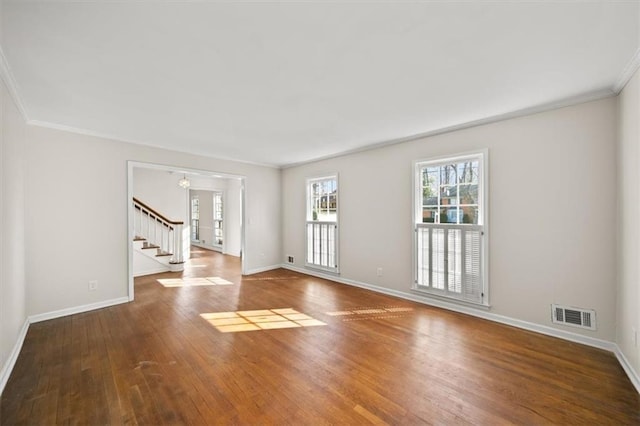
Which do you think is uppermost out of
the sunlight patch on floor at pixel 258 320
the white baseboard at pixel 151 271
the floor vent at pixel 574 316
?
the floor vent at pixel 574 316

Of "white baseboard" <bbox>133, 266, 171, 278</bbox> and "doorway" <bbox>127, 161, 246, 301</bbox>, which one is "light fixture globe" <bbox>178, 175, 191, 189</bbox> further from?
"white baseboard" <bbox>133, 266, 171, 278</bbox>

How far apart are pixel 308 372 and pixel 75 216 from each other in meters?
3.77

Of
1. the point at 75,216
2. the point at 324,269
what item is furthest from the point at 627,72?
the point at 75,216

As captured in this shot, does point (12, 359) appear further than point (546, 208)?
No

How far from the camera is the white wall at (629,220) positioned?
207 centimetres

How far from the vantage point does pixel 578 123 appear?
2717 millimetres

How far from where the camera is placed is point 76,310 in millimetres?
→ 3572

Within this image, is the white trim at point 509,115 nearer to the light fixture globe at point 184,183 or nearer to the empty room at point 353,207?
the empty room at point 353,207

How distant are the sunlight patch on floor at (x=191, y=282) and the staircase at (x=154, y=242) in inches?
32.6

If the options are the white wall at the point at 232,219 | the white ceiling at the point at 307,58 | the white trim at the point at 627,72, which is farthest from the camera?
the white wall at the point at 232,219

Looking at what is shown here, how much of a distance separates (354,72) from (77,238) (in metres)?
4.19

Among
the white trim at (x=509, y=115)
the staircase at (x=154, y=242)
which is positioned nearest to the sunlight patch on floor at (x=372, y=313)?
the white trim at (x=509, y=115)

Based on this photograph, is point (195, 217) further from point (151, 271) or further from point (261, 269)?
point (261, 269)

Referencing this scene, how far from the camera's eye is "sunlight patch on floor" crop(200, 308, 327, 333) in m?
3.13
